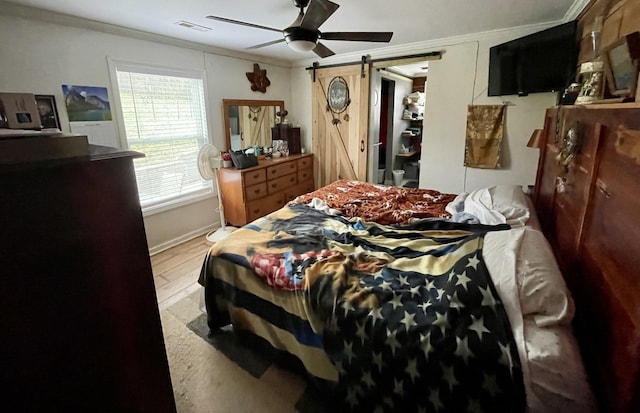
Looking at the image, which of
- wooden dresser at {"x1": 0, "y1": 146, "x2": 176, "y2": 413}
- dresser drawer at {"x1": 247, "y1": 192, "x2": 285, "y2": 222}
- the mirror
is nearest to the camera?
wooden dresser at {"x1": 0, "y1": 146, "x2": 176, "y2": 413}

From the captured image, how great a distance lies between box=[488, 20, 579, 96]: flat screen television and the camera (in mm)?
2551

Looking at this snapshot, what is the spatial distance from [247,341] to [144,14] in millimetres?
2724

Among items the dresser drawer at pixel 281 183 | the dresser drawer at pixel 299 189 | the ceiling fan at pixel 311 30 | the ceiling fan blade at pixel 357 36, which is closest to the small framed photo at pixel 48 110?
the ceiling fan at pixel 311 30

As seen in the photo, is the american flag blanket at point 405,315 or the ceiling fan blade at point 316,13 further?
the ceiling fan blade at point 316,13

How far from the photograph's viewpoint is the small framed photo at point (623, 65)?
932 millimetres

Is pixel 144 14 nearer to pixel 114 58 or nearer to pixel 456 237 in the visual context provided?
pixel 114 58

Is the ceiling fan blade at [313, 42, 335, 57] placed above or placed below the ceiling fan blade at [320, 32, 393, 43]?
below

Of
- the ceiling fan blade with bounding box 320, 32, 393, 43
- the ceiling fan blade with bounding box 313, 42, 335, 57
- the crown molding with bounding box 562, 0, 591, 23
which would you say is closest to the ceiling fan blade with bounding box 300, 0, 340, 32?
the ceiling fan blade with bounding box 320, 32, 393, 43

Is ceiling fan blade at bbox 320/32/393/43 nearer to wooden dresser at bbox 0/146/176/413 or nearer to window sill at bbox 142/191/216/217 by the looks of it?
wooden dresser at bbox 0/146/176/413

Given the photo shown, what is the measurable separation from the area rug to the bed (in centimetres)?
16

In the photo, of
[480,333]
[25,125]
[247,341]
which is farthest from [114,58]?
[480,333]

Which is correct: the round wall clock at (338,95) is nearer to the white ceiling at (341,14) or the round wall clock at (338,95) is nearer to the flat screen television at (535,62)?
the white ceiling at (341,14)

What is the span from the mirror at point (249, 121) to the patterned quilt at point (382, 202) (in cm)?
173

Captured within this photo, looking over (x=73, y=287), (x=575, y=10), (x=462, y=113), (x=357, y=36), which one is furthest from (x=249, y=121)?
(x=73, y=287)
